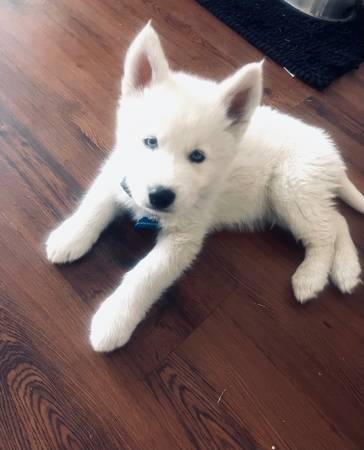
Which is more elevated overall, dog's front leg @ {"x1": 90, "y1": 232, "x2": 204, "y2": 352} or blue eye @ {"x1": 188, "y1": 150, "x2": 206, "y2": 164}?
blue eye @ {"x1": 188, "y1": 150, "x2": 206, "y2": 164}

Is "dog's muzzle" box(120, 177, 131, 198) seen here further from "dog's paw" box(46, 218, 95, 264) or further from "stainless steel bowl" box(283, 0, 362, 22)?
"stainless steel bowl" box(283, 0, 362, 22)

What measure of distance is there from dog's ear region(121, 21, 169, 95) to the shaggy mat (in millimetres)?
1669

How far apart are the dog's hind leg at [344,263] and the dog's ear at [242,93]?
0.78 metres

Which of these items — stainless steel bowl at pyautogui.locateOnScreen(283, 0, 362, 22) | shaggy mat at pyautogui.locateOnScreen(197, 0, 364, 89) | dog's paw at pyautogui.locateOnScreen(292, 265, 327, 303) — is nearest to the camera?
dog's paw at pyautogui.locateOnScreen(292, 265, 327, 303)

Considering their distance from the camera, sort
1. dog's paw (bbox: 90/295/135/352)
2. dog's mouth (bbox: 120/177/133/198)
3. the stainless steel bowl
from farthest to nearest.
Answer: the stainless steel bowl
dog's mouth (bbox: 120/177/133/198)
dog's paw (bbox: 90/295/135/352)

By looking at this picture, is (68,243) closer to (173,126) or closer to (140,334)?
(140,334)

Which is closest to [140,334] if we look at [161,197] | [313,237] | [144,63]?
[161,197]

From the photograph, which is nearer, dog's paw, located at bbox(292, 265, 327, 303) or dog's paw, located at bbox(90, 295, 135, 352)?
dog's paw, located at bbox(90, 295, 135, 352)

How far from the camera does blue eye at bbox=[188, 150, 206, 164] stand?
142cm

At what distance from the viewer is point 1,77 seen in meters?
2.32

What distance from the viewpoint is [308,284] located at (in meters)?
1.79

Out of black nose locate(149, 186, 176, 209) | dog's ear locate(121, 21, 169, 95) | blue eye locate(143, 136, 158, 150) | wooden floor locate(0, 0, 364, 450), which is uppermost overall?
dog's ear locate(121, 21, 169, 95)

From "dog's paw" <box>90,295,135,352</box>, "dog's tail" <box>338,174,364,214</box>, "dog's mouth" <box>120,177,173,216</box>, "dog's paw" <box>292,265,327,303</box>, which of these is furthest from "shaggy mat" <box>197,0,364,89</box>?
"dog's paw" <box>90,295,135,352</box>

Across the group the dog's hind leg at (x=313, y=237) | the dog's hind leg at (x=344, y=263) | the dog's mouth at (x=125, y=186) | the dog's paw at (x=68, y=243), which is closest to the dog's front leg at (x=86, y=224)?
the dog's paw at (x=68, y=243)
